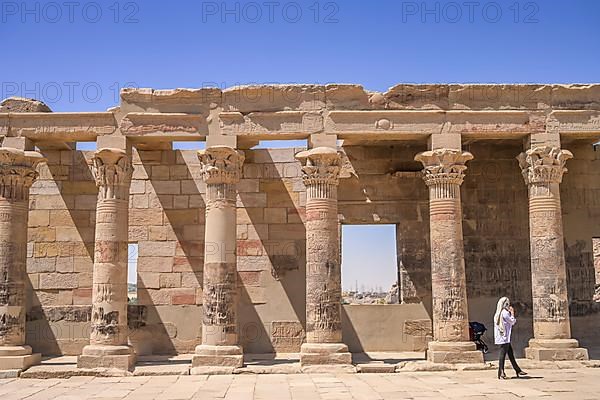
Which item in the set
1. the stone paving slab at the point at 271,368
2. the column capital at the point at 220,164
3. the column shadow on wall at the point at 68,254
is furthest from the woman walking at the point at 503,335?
the column shadow on wall at the point at 68,254

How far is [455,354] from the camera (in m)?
16.2

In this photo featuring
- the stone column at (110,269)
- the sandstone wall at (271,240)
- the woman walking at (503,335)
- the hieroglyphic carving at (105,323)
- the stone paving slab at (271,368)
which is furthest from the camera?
the sandstone wall at (271,240)

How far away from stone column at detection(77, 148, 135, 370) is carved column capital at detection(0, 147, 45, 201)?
1.72 meters

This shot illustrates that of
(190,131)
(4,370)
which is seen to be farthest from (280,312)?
(4,370)

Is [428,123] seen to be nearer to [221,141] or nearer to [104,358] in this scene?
[221,141]

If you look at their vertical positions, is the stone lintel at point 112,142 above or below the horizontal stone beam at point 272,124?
below

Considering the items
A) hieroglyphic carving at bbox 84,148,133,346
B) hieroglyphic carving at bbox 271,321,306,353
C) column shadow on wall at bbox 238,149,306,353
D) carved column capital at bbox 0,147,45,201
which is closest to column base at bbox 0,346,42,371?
hieroglyphic carving at bbox 84,148,133,346

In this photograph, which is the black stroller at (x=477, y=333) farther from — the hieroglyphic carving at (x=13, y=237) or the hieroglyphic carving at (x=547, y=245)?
the hieroglyphic carving at (x=13, y=237)

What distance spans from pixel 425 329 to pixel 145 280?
8044 millimetres

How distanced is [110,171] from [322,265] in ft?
18.7

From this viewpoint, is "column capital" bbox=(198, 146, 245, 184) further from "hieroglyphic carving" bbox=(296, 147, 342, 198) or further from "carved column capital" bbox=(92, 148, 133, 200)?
"carved column capital" bbox=(92, 148, 133, 200)

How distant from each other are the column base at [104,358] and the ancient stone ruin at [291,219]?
3 cm

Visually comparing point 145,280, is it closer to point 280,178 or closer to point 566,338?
point 280,178

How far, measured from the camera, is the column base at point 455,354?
16.2 m
